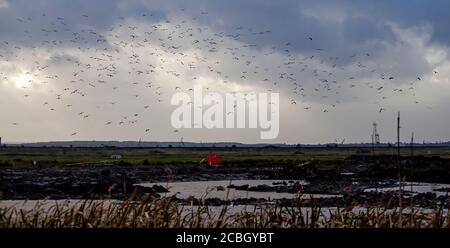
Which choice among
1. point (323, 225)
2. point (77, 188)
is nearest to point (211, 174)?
point (77, 188)

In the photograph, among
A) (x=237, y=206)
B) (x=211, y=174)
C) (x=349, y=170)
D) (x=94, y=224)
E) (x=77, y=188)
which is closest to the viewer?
(x=94, y=224)

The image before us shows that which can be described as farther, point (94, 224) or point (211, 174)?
point (211, 174)

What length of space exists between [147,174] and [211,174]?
7584mm

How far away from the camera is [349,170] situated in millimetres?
78438

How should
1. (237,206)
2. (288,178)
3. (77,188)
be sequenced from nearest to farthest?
(237,206), (77,188), (288,178)

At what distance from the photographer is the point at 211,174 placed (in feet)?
236

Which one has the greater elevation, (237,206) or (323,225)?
(323,225)
